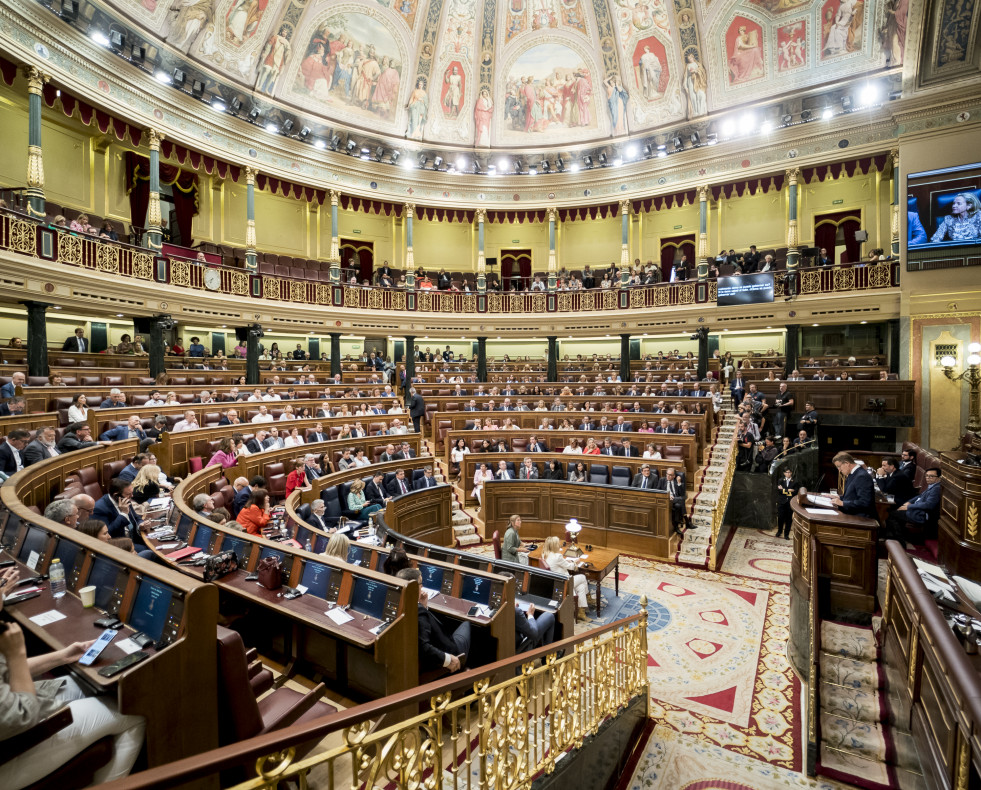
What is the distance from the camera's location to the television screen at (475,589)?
4.59 metres

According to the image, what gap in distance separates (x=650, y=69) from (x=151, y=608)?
20845 mm

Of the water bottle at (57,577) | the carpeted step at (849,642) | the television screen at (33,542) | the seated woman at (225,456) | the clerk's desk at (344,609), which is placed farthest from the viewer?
the seated woman at (225,456)

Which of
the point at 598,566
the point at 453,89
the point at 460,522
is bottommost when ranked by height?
the point at 460,522

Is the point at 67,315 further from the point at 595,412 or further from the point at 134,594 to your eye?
the point at 134,594

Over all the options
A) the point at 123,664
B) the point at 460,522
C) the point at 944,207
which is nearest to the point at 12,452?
the point at 123,664

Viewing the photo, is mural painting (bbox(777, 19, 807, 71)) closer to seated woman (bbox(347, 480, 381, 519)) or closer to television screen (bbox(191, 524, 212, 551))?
seated woman (bbox(347, 480, 381, 519))

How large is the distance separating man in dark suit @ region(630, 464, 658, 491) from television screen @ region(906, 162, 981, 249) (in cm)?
960

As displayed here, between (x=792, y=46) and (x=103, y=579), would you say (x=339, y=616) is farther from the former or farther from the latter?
(x=792, y=46)

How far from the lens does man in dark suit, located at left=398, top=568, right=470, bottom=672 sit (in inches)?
147

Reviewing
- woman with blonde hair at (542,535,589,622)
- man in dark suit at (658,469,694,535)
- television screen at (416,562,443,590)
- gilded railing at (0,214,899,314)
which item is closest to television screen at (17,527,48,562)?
television screen at (416,562,443,590)

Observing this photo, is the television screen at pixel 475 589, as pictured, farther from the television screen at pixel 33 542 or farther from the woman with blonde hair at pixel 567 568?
the television screen at pixel 33 542

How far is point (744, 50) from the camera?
16391 mm

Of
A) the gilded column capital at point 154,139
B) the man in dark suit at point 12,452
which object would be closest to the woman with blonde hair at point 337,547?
the man in dark suit at point 12,452

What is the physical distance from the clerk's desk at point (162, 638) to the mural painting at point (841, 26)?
67.1 ft
